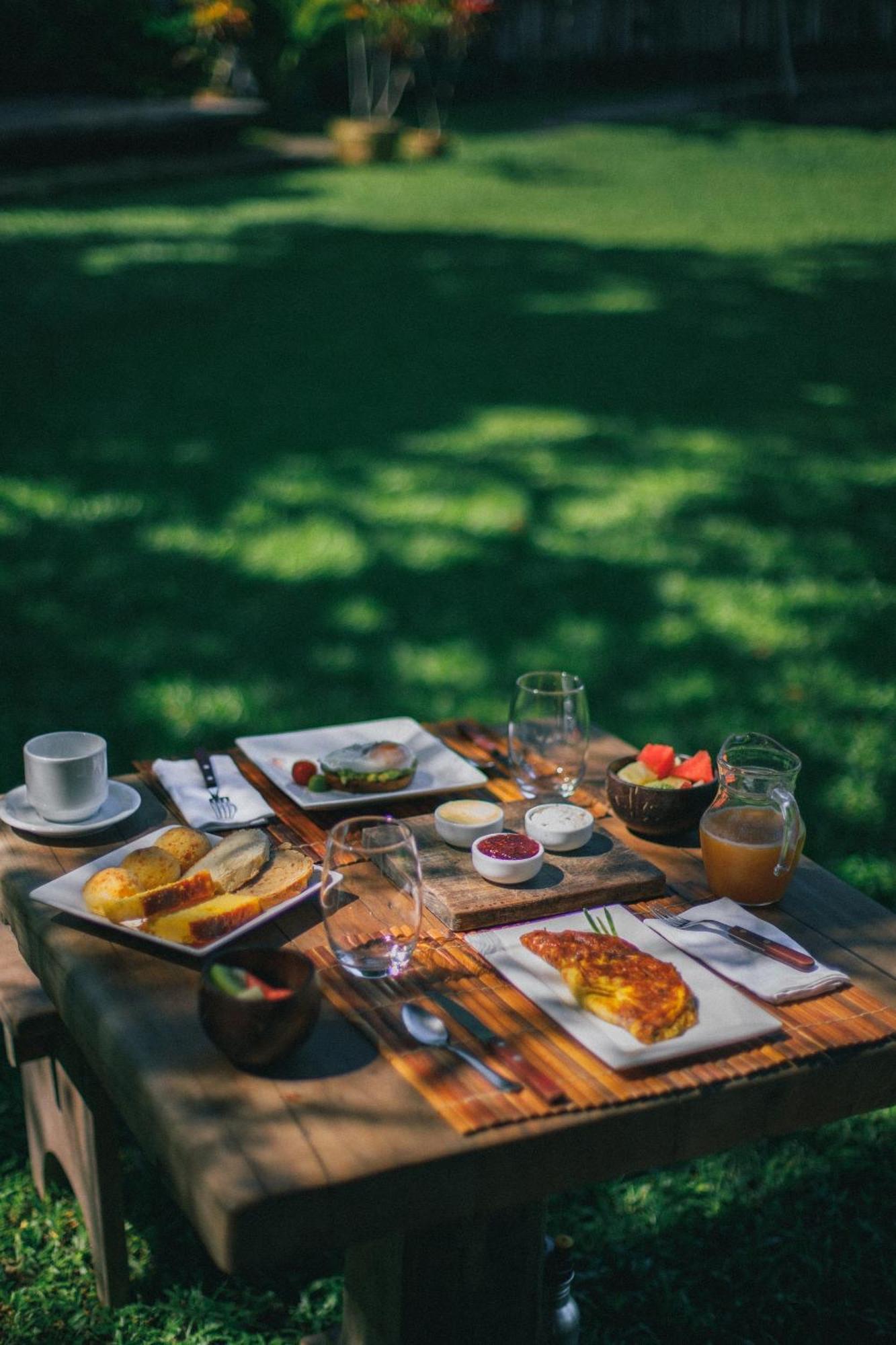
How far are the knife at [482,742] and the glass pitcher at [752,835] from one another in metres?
0.55

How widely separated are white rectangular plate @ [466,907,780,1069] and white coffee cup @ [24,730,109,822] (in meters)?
0.75

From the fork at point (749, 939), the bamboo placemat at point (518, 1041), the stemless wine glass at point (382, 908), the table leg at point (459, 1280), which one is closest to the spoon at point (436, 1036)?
the bamboo placemat at point (518, 1041)

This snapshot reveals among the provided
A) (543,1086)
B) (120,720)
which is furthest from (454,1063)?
(120,720)

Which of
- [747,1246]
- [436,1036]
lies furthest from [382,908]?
[747,1246]

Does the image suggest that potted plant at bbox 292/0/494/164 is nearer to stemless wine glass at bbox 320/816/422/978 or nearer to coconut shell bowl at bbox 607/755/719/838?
coconut shell bowl at bbox 607/755/719/838

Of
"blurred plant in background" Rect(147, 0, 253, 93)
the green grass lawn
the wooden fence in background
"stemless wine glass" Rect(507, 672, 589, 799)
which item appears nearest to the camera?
"stemless wine glass" Rect(507, 672, 589, 799)

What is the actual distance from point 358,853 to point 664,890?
0.56 meters

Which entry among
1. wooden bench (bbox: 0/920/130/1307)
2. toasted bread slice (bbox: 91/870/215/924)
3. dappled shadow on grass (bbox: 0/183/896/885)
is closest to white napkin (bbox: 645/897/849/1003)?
toasted bread slice (bbox: 91/870/215/924)

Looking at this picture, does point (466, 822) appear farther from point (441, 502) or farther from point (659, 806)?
point (441, 502)

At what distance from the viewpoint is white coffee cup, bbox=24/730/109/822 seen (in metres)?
2.36

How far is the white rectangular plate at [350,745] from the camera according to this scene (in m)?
2.55

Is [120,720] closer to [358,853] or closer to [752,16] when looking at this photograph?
[358,853]

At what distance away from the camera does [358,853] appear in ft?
6.48

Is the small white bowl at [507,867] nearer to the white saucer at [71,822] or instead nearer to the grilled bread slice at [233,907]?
the grilled bread slice at [233,907]
